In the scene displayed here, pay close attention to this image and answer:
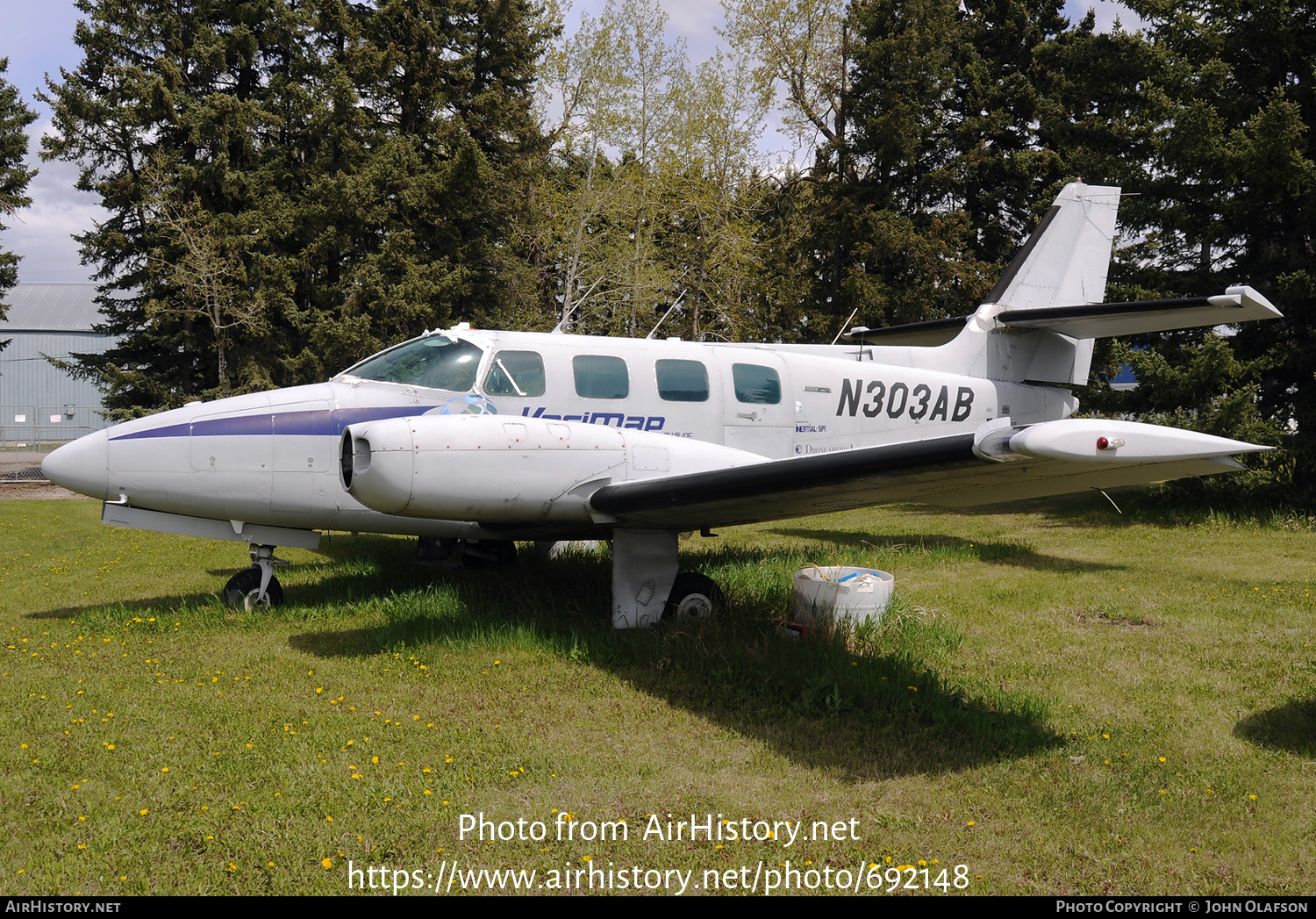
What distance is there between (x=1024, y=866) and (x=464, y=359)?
5.37m

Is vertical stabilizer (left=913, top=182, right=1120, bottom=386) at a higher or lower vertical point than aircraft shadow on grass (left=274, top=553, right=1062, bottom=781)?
higher

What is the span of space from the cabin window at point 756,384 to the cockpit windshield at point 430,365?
242 cm

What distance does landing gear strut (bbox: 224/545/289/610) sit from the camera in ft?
23.7

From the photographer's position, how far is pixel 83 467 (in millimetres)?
6352

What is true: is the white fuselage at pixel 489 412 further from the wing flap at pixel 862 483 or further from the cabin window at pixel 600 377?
the wing flap at pixel 862 483

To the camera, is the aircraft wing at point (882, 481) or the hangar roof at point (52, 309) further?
the hangar roof at point (52, 309)

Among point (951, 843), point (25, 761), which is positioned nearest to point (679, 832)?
point (951, 843)

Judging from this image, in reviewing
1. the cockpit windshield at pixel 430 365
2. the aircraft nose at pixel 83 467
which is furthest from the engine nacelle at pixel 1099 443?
the aircraft nose at pixel 83 467

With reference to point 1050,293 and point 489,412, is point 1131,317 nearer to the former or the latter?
point 1050,293

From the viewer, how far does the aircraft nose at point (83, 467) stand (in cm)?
635

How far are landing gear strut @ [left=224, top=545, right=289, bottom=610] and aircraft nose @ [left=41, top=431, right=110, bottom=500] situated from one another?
1289 mm

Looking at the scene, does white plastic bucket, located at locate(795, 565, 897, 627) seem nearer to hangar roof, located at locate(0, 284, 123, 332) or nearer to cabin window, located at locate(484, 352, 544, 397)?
cabin window, located at locate(484, 352, 544, 397)

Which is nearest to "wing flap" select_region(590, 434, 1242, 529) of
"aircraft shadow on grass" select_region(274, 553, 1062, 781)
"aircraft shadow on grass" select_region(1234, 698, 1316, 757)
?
"aircraft shadow on grass" select_region(274, 553, 1062, 781)

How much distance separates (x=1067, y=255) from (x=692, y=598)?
23.5 feet
